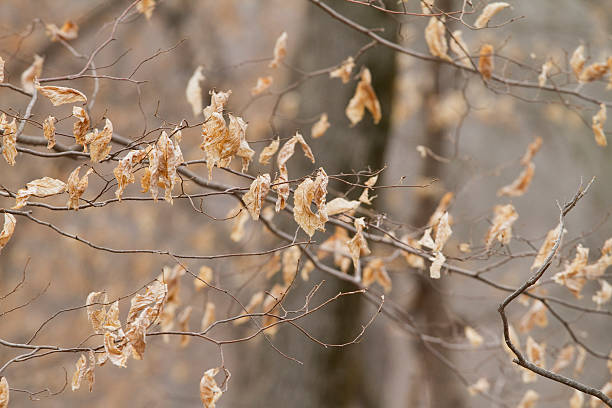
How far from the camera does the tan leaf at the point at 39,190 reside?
1717 mm

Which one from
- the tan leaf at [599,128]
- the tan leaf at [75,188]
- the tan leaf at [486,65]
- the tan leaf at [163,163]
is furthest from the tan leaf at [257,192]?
the tan leaf at [599,128]

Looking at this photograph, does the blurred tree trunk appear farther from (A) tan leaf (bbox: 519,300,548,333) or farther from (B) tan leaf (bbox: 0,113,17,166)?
(B) tan leaf (bbox: 0,113,17,166)

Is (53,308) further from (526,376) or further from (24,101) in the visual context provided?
(526,376)

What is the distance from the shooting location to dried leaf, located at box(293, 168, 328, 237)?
1688 millimetres

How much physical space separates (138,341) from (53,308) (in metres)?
7.21

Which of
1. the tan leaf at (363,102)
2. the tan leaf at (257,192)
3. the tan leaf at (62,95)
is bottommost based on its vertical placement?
the tan leaf at (363,102)

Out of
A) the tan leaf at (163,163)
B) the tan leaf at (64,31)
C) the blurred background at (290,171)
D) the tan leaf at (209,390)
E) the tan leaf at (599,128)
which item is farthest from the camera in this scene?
the blurred background at (290,171)

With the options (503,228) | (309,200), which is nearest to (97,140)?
(309,200)

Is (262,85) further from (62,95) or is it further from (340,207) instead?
(62,95)

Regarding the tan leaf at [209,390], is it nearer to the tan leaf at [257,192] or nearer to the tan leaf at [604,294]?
the tan leaf at [257,192]

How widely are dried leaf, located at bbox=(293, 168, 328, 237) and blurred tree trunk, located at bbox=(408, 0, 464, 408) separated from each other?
13.2 ft

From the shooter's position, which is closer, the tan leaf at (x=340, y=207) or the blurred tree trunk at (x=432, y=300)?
the tan leaf at (x=340, y=207)

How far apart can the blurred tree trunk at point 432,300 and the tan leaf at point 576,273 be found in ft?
10.4

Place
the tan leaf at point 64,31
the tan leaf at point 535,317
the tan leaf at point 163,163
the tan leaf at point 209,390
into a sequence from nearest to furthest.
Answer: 1. the tan leaf at point 163,163
2. the tan leaf at point 209,390
3. the tan leaf at point 535,317
4. the tan leaf at point 64,31
